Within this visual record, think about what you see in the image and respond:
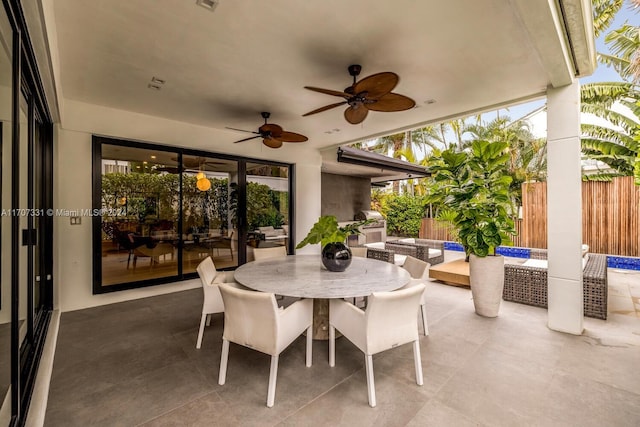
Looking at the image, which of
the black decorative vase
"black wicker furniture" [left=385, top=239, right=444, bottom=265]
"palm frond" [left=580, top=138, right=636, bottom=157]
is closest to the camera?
the black decorative vase

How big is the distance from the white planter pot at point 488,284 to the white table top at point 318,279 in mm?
1413

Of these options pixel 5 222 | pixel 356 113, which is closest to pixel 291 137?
pixel 356 113

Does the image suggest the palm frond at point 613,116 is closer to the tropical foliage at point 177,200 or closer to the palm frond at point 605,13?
the palm frond at point 605,13

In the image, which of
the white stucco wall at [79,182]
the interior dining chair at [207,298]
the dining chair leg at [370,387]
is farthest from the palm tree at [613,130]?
the white stucco wall at [79,182]

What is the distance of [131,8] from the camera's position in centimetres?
215

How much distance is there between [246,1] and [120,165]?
3577mm

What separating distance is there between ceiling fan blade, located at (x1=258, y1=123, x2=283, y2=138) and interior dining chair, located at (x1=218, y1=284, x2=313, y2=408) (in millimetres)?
2515

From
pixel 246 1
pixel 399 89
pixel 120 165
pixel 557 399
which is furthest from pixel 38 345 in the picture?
pixel 399 89

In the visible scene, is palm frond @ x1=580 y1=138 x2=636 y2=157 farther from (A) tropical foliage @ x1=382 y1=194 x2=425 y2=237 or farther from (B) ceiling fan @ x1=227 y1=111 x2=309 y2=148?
(B) ceiling fan @ x1=227 y1=111 x2=309 y2=148

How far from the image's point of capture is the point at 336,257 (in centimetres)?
291

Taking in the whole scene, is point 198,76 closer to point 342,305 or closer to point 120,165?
point 120,165

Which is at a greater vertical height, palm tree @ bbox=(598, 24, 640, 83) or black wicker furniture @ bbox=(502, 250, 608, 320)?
palm tree @ bbox=(598, 24, 640, 83)

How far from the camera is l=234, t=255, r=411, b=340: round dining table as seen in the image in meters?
2.29

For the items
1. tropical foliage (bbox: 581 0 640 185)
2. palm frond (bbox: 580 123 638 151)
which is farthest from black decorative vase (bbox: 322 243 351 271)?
palm frond (bbox: 580 123 638 151)
